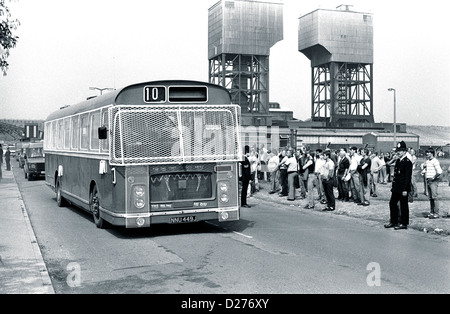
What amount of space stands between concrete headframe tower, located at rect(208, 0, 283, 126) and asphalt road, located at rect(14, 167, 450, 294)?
7858cm

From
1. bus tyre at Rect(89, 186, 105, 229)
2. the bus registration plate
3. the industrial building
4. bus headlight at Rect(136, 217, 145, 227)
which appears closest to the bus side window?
bus tyre at Rect(89, 186, 105, 229)

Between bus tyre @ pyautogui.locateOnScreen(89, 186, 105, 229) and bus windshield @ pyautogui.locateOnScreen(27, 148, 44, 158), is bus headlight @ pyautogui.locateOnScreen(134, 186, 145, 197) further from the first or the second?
bus windshield @ pyautogui.locateOnScreen(27, 148, 44, 158)

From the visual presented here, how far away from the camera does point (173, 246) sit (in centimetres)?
1062

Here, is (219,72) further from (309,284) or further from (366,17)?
(309,284)

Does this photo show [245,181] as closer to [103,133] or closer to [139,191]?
[139,191]

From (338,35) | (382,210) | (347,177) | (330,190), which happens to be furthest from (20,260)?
(338,35)

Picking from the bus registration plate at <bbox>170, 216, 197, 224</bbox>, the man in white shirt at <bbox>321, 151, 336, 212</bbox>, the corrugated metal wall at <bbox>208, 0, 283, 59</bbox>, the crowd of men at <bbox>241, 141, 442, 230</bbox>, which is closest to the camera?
the bus registration plate at <bbox>170, 216, 197, 224</bbox>

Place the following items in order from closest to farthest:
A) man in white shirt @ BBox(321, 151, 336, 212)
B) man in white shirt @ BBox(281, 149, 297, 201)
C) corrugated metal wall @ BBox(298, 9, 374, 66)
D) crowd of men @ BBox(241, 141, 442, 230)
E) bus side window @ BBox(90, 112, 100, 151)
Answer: bus side window @ BBox(90, 112, 100, 151)
crowd of men @ BBox(241, 141, 442, 230)
man in white shirt @ BBox(321, 151, 336, 212)
man in white shirt @ BBox(281, 149, 297, 201)
corrugated metal wall @ BBox(298, 9, 374, 66)

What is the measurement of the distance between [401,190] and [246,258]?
5357mm

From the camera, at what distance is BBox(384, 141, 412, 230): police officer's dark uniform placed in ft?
43.0

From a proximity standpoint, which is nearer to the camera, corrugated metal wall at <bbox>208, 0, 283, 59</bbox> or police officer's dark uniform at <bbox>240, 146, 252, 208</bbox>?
police officer's dark uniform at <bbox>240, 146, 252, 208</bbox>

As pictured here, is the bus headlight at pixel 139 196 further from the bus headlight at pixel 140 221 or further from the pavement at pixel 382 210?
the pavement at pixel 382 210
